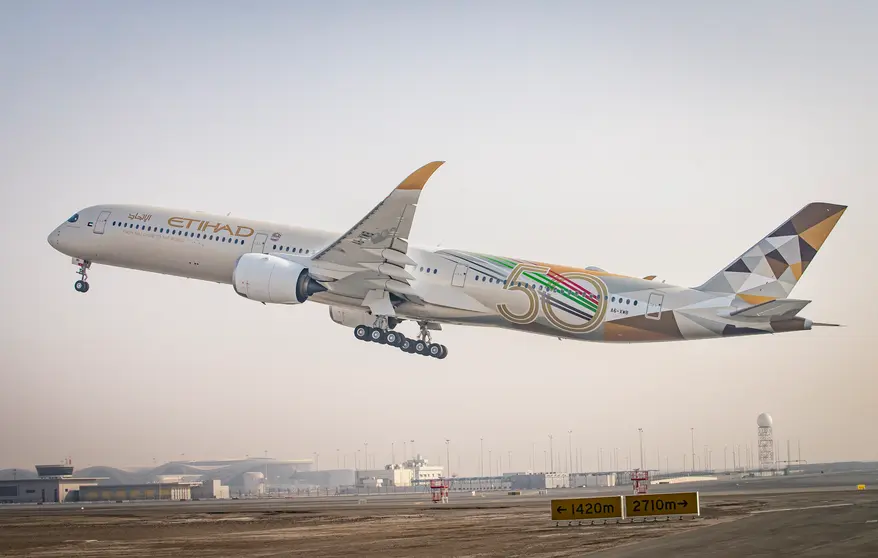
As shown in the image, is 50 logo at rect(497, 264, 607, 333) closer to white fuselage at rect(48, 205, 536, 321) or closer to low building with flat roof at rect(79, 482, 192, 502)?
white fuselage at rect(48, 205, 536, 321)

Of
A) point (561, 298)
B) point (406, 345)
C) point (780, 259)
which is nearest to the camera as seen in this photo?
Answer: point (780, 259)

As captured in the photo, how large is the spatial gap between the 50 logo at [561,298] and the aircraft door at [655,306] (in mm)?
2026

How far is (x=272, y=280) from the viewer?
49.4 m

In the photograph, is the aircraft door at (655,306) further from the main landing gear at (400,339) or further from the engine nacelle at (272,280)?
the engine nacelle at (272,280)

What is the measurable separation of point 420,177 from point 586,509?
53.5 ft

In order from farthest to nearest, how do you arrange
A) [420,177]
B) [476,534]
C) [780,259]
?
[780,259]
[420,177]
[476,534]

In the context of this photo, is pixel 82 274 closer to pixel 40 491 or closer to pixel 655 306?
pixel 655 306

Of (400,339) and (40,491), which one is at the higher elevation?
(400,339)

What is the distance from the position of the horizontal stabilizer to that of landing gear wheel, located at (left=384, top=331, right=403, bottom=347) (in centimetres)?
1711

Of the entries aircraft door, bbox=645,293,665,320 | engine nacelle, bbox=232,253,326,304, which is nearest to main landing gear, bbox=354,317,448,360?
engine nacelle, bbox=232,253,326,304

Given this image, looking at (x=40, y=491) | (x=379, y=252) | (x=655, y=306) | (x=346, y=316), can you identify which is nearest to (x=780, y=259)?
(x=655, y=306)

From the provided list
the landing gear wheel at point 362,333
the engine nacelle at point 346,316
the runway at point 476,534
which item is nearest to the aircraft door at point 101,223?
the engine nacelle at point 346,316

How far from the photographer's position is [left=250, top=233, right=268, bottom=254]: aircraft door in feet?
170

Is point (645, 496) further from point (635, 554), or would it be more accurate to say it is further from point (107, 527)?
point (107, 527)
